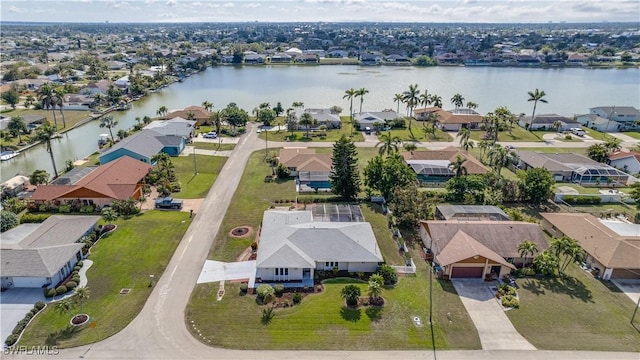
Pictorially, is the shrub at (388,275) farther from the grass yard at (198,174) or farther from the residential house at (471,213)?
the grass yard at (198,174)

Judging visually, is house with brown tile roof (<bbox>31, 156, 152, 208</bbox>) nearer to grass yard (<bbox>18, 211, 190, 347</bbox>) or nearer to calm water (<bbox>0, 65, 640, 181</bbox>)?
grass yard (<bbox>18, 211, 190, 347</bbox>)

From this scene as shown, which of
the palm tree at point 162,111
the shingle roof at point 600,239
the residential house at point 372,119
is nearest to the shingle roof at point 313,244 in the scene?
the shingle roof at point 600,239

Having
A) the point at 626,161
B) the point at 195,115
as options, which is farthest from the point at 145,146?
the point at 626,161

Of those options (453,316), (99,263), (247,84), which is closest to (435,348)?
(453,316)

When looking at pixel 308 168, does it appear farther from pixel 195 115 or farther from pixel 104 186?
pixel 195 115

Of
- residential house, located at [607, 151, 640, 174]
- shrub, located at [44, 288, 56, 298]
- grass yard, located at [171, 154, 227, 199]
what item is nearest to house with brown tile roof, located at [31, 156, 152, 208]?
grass yard, located at [171, 154, 227, 199]

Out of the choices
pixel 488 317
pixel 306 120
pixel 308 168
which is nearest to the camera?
pixel 488 317
